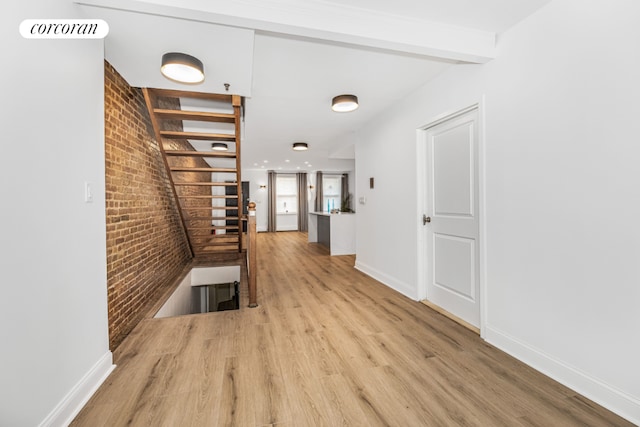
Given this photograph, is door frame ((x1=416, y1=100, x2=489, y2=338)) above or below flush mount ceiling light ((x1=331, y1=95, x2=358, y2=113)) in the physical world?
below

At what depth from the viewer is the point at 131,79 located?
2.58 m

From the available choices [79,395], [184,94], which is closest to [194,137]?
[184,94]

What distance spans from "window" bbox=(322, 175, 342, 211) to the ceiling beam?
9.48 m

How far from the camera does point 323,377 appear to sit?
179 cm

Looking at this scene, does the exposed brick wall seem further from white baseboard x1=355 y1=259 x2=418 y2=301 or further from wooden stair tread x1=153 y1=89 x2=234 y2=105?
white baseboard x1=355 y1=259 x2=418 y2=301

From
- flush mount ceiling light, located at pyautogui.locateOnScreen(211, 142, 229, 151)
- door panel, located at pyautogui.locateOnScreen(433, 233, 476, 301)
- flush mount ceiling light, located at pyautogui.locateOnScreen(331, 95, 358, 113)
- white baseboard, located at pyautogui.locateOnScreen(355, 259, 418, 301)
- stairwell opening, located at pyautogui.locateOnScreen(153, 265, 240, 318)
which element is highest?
flush mount ceiling light, located at pyautogui.locateOnScreen(211, 142, 229, 151)

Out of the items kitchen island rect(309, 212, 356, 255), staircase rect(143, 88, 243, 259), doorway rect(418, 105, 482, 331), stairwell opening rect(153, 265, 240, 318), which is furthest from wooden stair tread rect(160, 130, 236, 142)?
kitchen island rect(309, 212, 356, 255)

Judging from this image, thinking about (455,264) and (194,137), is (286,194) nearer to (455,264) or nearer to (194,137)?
(194,137)

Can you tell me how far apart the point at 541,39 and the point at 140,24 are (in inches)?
108

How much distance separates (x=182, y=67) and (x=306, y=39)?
1029 millimetres

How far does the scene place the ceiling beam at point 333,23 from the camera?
163 cm

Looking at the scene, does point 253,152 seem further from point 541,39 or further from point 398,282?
point 541,39

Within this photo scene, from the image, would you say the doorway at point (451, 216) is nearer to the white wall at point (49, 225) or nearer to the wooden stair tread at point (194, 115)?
the wooden stair tread at point (194, 115)

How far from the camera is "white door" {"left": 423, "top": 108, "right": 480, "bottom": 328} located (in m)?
2.49
